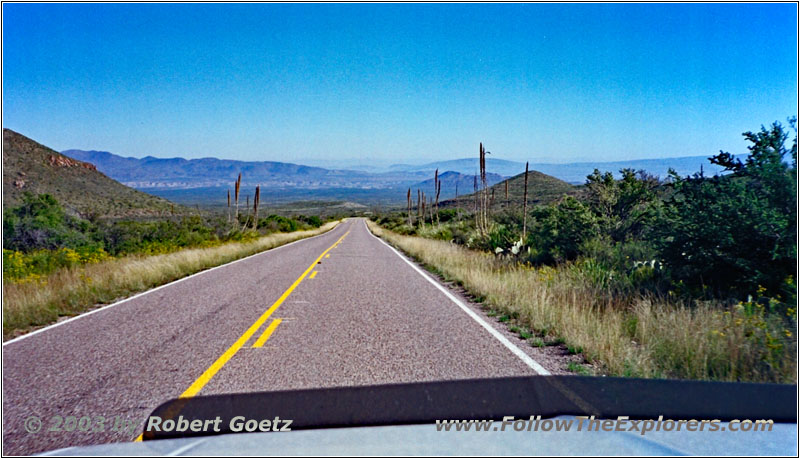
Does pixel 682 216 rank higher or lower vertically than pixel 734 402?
higher

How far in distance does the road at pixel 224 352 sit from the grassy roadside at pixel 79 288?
2.20 feet

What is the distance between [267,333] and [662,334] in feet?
17.2

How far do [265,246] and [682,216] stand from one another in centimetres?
2525

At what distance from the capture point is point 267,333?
793 centimetres

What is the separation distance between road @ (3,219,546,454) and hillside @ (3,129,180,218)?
137ft

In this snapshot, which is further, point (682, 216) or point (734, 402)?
point (682, 216)

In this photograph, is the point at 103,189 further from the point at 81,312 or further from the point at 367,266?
the point at 81,312

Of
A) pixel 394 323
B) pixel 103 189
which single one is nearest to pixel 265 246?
pixel 394 323

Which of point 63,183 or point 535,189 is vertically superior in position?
point 535,189

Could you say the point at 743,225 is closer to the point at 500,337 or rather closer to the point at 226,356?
the point at 500,337

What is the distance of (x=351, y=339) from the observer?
7.53 metres

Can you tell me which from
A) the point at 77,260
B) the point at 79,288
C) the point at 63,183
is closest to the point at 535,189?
the point at 63,183

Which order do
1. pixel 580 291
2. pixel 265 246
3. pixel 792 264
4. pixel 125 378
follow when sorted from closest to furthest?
pixel 125 378, pixel 792 264, pixel 580 291, pixel 265 246

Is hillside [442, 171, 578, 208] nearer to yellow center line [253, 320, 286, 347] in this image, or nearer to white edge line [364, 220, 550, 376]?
white edge line [364, 220, 550, 376]
